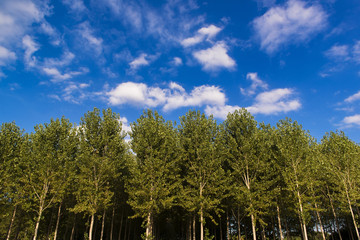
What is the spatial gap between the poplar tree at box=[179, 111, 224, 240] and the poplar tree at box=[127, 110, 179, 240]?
6.02 feet

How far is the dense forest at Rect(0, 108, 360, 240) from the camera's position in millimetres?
26406

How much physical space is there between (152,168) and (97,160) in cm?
816

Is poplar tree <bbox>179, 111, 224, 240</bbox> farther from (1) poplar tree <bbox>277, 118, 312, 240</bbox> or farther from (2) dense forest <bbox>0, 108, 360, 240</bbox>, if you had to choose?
(1) poplar tree <bbox>277, 118, 312, 240</bbox>

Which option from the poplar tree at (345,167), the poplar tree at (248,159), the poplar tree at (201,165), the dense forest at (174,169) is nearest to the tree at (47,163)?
the dense forest at (174,169)

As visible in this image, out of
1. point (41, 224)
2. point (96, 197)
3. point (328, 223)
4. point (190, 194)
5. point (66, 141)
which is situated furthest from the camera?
point (328, 223)

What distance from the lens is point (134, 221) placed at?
47.1 meters

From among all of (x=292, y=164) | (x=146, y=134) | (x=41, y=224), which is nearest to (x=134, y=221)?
(x=41, y=224)

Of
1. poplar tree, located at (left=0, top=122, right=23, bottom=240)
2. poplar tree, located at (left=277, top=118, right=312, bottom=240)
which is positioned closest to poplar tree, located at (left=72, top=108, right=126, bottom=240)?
poplar tree, located at (left=0, top=122, right=23, bottom=240)

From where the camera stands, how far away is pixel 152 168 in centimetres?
2717

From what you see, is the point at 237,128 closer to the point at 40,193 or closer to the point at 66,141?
the point at 66,141

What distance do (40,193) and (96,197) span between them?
7.92 meters

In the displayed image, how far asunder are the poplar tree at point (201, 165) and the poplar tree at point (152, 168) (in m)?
1.84

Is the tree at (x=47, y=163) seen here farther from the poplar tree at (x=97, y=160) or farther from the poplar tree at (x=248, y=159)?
the poplar tree at (x=248, y=159)

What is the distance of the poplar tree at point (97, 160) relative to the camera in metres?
26.4
